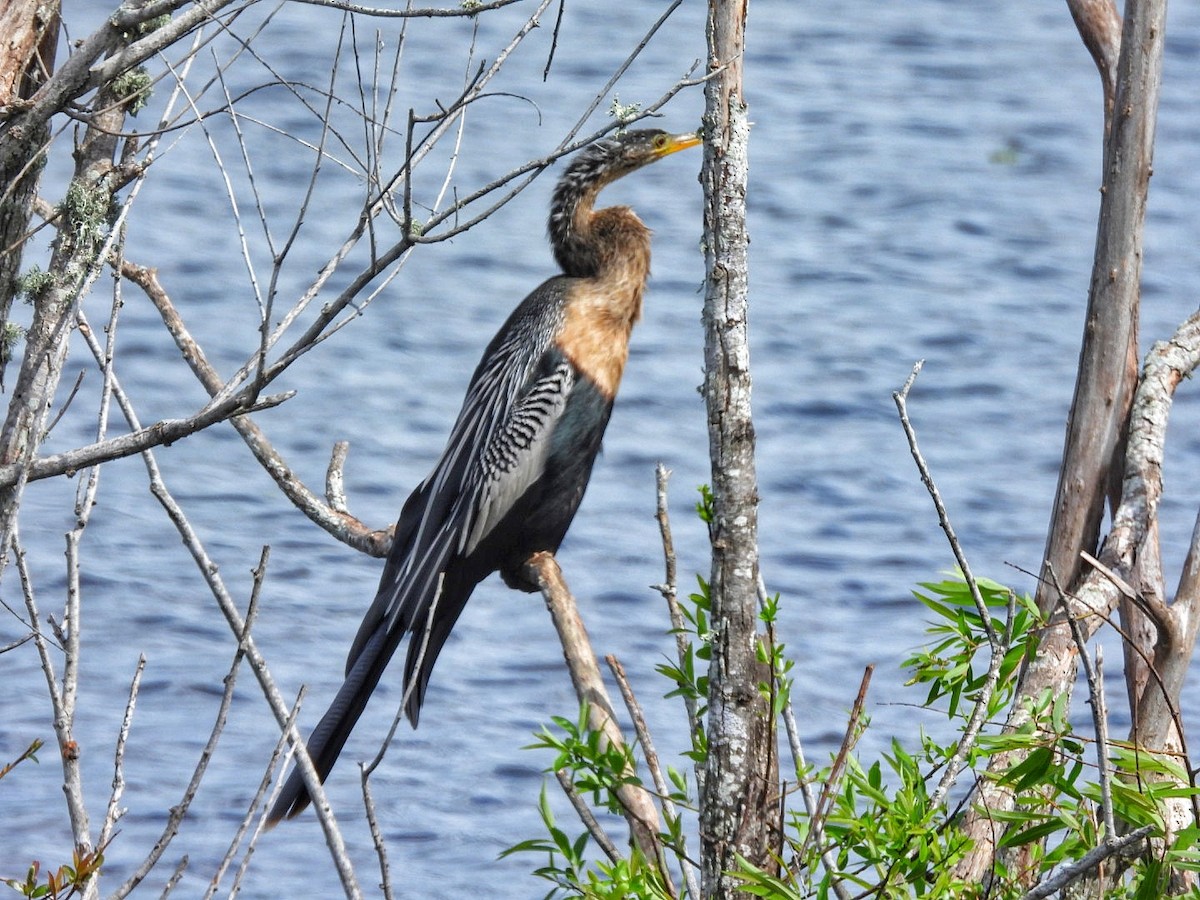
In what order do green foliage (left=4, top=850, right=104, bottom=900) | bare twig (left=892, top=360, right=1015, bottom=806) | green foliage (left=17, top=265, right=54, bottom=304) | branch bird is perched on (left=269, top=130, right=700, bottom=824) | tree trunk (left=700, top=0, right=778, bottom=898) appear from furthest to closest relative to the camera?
branch bird is perched on (left=269, top=130, right=700, bottom=824)
green foliage (left=17, top=265, right=54, bottom=304)
tree trunk (left=700, top=0, right=778, bottom=898)
bare twig (left=892, top=360, right=1015, bottom=806)
green foliage (left=4, top=850, right=104, bottom=900)

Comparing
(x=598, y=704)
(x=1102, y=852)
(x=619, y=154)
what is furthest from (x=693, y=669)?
(x=619, y=154)

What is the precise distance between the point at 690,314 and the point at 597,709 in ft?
22.1

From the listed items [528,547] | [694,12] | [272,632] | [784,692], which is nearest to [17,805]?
[272,632]

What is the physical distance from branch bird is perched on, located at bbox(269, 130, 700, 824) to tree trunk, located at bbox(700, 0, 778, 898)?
1550 millimetres

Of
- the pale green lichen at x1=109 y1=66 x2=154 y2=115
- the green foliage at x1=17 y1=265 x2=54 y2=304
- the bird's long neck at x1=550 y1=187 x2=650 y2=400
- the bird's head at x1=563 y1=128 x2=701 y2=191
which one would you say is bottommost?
the bird's long neck at x1=550 y1=187 x2=650 y2=400

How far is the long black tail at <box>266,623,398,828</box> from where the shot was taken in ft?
11.1

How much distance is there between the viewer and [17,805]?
5.77m

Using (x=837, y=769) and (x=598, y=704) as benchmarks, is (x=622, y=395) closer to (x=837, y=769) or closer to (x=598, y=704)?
(x=598, y=704)

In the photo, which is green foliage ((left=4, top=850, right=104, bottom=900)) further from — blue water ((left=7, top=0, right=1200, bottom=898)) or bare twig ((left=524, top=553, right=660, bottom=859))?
blue water ((left=7, top=0, right=1200, bottom=898))

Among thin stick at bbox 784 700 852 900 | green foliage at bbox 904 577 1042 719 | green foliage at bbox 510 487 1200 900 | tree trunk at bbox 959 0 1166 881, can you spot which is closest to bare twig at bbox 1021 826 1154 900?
green foliage at bbox 510 487 1200 900

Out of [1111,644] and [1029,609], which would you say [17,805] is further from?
[1029,609]

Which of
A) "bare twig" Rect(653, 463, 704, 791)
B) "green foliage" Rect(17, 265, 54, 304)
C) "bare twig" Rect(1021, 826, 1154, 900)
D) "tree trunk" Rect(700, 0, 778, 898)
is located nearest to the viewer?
"bare twig" Rect(1021, 826, 1154, 900)

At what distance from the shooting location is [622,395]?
843 cm

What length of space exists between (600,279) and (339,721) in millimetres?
1332
